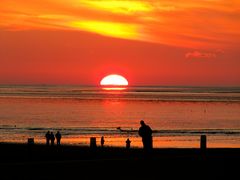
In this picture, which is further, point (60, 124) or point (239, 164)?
point (60, 124)

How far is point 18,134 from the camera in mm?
74438

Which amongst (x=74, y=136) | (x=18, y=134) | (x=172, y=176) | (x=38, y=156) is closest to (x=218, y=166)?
(x=172, y=176)

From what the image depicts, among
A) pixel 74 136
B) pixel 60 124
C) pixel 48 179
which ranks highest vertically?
pixel 60 124

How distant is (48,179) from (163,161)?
5867mm

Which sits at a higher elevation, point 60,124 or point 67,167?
point 60,124

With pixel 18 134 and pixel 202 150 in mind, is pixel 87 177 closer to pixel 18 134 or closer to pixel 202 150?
pixel 202 150

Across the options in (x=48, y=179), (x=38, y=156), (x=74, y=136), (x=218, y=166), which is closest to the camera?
(x=48, y=179)

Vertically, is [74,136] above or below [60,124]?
below

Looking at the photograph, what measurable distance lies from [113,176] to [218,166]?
169 inches

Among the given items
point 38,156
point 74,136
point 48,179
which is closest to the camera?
point 48,179

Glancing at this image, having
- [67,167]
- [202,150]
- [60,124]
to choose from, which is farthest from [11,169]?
[60,124]

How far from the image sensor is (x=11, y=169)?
17562 mm

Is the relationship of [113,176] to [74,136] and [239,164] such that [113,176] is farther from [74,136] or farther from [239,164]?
[74,136]

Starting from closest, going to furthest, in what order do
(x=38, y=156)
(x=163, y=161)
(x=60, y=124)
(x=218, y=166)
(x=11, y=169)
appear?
(x=11, y=169) → (x=218, y=166) → (x=163, y=161) → (x=38, y=156) → (x=60, y=124)
